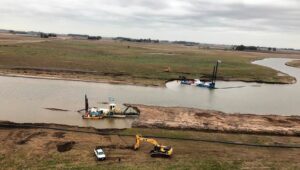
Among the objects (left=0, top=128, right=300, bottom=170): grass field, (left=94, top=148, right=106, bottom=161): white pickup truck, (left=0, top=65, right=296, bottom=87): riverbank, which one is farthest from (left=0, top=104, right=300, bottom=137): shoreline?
(left=0, top=65, right=296, bottom=87): riverbank

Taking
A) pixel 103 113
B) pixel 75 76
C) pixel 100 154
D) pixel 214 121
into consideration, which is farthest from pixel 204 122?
→ pixel 75 76

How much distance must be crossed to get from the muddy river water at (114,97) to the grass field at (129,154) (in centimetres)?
488

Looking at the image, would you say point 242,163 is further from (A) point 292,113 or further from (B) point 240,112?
(A) point 292,113

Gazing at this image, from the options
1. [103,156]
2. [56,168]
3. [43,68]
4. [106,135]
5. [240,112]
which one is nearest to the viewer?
[56,168]

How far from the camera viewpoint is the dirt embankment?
34.4 m

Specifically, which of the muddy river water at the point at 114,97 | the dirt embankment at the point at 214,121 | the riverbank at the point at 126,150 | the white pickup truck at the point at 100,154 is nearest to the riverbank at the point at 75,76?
the muddy river water at the point at 114,97

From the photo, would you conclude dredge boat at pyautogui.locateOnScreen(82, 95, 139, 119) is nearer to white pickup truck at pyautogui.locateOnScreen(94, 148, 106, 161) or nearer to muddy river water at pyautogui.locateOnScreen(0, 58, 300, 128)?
muddy river water at pyautogui.locateOnScreen(0, 58, 300, 128)

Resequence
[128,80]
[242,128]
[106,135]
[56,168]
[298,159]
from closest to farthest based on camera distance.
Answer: [56,168]
[298,159]
[106,135]
[242,128]
[128,80]

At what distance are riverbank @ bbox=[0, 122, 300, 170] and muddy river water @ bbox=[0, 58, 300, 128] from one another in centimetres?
421

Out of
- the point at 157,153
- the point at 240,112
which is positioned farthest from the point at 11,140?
the point at 240,112

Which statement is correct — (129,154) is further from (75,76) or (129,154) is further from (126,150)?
(75,76)

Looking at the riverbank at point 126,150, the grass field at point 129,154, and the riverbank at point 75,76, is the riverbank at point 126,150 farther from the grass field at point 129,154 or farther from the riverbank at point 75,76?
the riverbank at point 75,76

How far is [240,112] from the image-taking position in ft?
143

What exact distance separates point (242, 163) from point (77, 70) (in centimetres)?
4764
